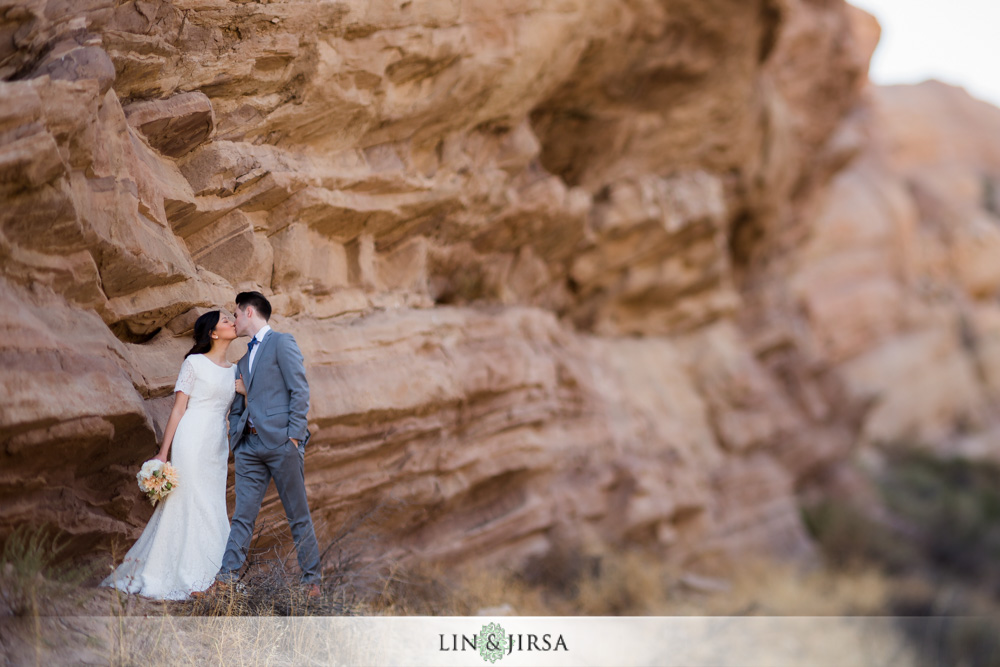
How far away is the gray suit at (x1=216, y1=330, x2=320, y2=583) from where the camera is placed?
4547 mm

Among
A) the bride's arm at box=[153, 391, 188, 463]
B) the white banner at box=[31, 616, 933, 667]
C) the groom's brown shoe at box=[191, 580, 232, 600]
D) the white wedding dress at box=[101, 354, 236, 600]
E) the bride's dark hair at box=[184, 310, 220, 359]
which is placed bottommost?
A: the white banner at box=[31, 616, 933, 667]

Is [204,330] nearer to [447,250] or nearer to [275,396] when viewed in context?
[275,396]

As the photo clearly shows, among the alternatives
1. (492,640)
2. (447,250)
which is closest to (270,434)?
(492,640)

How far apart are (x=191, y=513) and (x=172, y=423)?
509 mm

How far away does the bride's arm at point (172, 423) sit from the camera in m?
4.35

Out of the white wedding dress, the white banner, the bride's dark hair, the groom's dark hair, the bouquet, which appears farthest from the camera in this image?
the groom's dark hair

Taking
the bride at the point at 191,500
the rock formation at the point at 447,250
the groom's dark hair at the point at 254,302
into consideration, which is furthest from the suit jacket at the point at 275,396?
the rock formation at the point at 447,250

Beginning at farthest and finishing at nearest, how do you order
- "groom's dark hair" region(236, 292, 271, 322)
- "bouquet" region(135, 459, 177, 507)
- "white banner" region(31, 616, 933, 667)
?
"groom's dark hair" region(236, 292, 271, 322)
"bouquet" region(135, 459, 177, 507)
"white banner" region(31, 616, 933, 667)

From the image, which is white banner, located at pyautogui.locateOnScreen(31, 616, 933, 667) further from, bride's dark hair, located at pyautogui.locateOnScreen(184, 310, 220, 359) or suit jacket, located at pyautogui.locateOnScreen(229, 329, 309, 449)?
bride's dark hair, located at pyautogui.locateOnScreen(184, 310, 220, 359)

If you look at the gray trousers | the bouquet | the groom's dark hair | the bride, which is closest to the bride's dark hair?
the bride

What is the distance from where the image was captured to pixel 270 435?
454 centimetres

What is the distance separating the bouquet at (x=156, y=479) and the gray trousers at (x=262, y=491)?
0.42m

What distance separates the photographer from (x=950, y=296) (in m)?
28.2

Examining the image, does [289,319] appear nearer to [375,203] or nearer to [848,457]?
[375,203]
